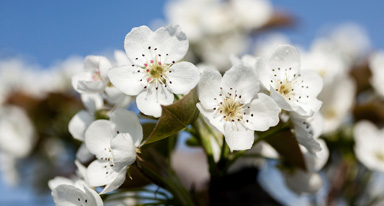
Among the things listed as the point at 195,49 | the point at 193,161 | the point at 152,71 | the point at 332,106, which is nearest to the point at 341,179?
the point at 332,106

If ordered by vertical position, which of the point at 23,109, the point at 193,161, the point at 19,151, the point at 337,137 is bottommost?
the point at 337,137

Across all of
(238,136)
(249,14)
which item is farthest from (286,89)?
(249,14)

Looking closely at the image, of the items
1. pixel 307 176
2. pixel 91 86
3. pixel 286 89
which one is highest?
pixel 91 86

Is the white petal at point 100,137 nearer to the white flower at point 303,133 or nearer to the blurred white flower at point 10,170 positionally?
the white flower at point 303,133

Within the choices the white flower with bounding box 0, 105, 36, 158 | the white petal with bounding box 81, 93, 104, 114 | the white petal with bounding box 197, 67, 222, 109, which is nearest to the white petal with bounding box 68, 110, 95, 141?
the white petal with bounding box 81, 93, 104, 114

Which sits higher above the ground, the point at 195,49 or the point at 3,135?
the point at 195,49

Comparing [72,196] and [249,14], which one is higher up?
[249,14]

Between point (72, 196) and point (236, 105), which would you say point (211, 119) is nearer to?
point (236, 105)

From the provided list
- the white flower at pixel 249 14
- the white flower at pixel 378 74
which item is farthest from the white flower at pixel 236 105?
the white flower at pixel 249 14

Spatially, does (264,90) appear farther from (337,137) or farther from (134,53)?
(337,137)
